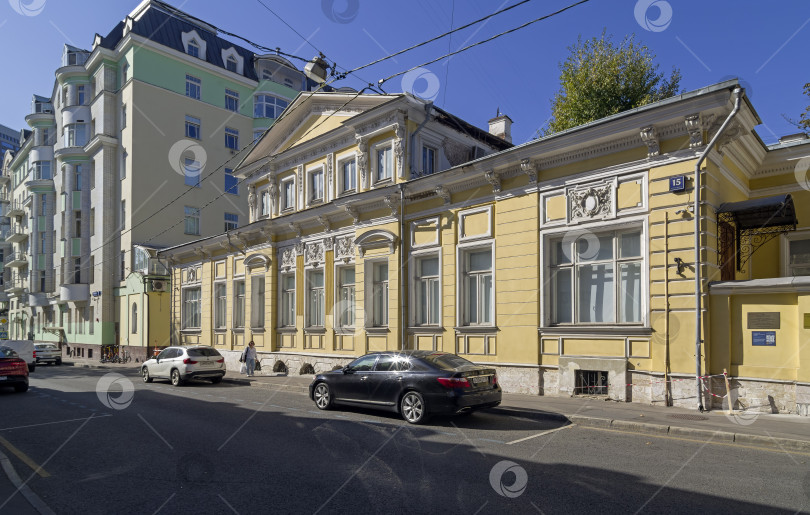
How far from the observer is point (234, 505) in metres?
6.27

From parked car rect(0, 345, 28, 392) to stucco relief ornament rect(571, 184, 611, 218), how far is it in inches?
736

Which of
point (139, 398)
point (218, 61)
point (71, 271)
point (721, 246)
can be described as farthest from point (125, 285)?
point (721, 246)

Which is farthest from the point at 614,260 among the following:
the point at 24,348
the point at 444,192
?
the point at 24,348

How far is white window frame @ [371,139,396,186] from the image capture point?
19.8m

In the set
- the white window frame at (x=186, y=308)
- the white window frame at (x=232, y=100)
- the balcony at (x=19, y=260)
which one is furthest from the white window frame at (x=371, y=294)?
the balcony at (x=19, y=260)

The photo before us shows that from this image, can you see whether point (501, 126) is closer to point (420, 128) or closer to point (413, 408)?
point (420, 128)

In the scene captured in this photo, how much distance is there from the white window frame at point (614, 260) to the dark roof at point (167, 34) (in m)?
30.5

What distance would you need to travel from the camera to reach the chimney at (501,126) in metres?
26.6

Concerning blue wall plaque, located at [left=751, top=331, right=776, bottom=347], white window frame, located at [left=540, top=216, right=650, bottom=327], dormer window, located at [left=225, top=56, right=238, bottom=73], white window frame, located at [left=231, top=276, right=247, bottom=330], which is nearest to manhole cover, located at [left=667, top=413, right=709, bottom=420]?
blue wall plaque, located at [left=751, top=331, right=776, bottom=347]

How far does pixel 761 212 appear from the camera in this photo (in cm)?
1259

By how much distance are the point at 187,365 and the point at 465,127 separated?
13.9m

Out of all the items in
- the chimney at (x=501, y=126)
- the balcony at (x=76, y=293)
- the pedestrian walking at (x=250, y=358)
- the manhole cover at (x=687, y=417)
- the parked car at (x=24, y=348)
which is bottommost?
the parked car at (x=24, y=348)

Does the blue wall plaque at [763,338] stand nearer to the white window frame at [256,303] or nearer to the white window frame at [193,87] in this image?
the white window frame at [256,303]

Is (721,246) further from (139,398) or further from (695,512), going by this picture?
(139,398)
